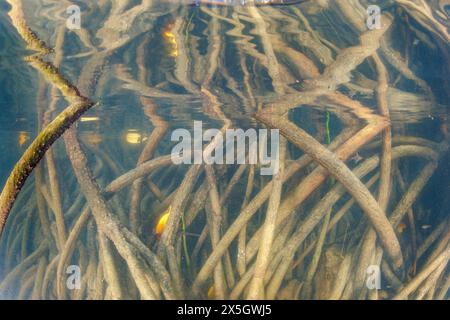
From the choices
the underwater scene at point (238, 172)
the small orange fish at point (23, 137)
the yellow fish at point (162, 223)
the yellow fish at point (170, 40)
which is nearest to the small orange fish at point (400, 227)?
the underwater scene at point (238, 172)

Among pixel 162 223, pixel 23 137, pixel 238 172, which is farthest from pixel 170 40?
pixel 23 137

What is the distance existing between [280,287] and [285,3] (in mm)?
2995

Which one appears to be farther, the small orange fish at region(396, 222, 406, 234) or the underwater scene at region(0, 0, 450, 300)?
the small orange fish at region(396, 222, 406, 234)

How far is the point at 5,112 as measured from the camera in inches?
258

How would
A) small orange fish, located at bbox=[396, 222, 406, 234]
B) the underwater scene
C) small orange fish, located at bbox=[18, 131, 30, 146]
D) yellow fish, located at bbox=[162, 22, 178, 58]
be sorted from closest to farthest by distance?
the underwater scene, yellow fish, located at bbox=[162, 22, 178, 58], small orange fish, located at bbox=[396, 222, 406, 234], small orange fish, located at bbox=[18, 131, 30, 146]

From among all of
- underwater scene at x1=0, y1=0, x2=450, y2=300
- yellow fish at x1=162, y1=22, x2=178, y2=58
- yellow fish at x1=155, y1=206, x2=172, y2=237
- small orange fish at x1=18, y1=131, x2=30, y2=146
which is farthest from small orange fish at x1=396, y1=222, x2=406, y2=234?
small orange fish at x1=18, y1=131, x2=30, y2=146

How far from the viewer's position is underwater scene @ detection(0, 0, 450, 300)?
11.0 ft

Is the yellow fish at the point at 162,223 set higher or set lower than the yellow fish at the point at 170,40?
lower

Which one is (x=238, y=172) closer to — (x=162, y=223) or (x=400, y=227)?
(x=162, y=223)

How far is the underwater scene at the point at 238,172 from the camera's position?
3.34 meters

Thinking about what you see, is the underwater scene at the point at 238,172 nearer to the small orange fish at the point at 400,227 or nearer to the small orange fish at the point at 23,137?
the small orange fish at the point at 400,227

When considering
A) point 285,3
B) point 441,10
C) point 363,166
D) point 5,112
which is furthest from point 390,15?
point 5,112

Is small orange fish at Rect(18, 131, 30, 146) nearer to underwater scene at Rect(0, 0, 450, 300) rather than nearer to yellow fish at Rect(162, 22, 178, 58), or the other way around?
underwater scene at Rect(0, 0, 450, 300)
